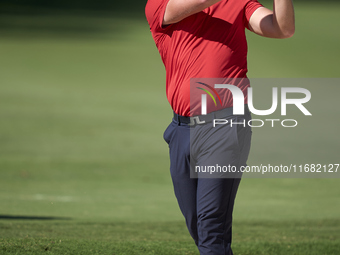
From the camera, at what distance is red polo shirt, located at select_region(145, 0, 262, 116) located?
358 cm

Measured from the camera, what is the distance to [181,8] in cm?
350

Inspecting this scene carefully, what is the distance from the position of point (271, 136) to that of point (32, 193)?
7.66m

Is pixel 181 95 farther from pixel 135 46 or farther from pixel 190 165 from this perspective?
pixel 135 46

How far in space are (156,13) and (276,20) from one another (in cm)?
74

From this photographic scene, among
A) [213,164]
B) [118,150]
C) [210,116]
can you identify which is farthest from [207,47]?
[118,150]

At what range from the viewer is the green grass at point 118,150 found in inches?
250

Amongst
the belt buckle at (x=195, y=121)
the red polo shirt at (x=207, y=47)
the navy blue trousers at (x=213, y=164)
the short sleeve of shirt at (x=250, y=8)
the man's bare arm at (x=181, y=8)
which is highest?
the short sleeve of shirt at (x=250, y=8)

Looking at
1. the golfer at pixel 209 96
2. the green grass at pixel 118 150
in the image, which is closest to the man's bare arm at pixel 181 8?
the golfer at pixel 209 96

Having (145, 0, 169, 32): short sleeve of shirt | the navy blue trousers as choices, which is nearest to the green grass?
the navy blue trousers

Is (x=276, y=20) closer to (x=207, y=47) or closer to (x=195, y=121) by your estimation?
(x=207, y=47)

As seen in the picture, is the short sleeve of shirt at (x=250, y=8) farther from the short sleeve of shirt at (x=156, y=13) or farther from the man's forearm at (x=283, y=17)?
the short sleeve of shirt at (x=156, y=13)

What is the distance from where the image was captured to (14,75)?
874 inches

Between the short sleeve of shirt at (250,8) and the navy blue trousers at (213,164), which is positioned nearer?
the navy blue trousers at (213,164)

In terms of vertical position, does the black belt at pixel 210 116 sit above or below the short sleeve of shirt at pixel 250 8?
below
